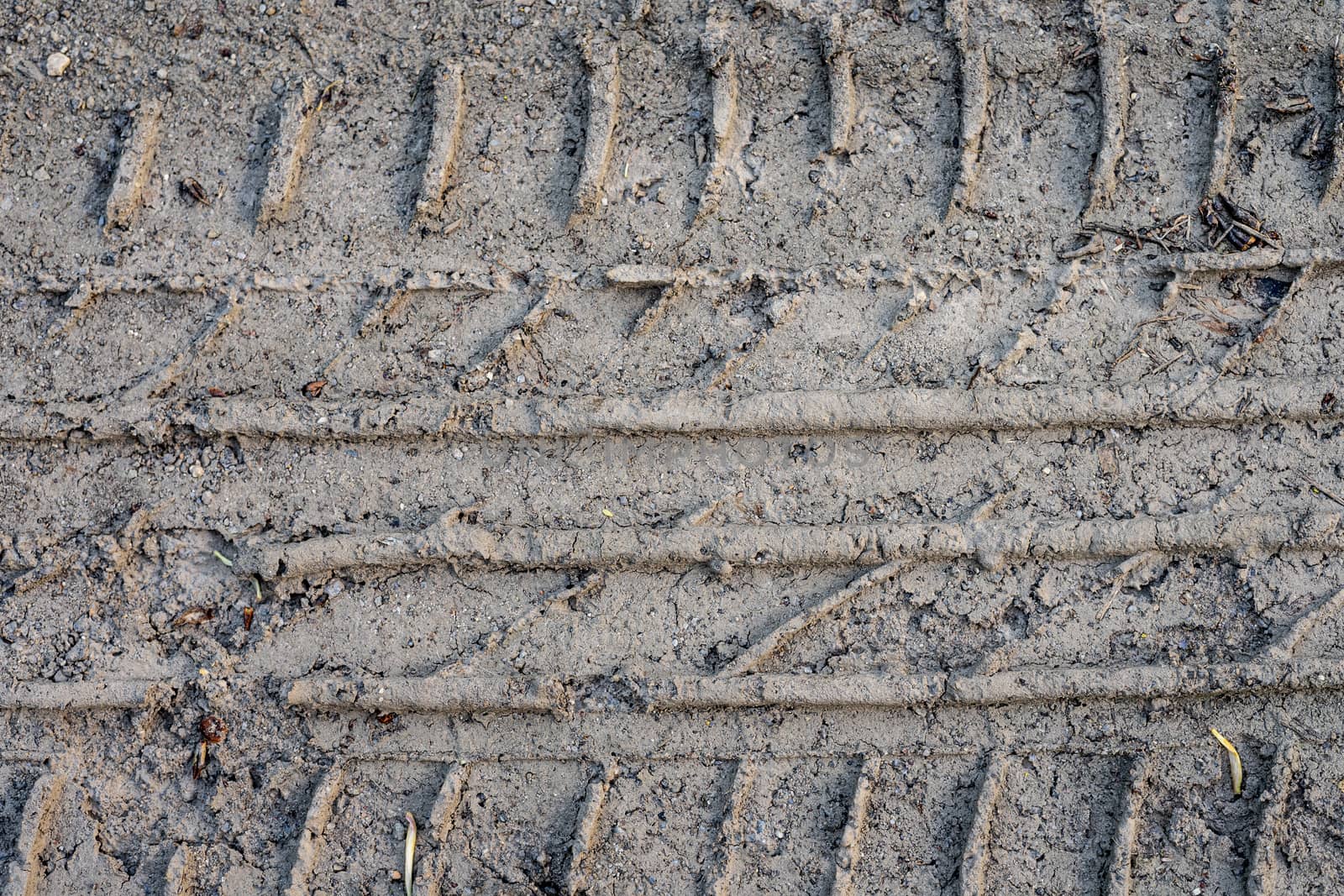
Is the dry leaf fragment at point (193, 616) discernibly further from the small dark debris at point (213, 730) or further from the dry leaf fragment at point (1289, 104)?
the dry leaf fragment at point (1289, 104)

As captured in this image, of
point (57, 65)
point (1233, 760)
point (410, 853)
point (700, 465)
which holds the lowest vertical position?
point (410, 853)

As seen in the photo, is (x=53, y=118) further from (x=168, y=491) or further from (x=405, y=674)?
(x=405, y=674)

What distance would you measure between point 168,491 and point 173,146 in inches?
35.8

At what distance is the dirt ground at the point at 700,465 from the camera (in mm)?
2283

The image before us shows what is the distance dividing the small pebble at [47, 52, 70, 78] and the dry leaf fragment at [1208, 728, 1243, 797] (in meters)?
3.31

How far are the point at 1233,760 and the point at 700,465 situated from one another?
138 cm

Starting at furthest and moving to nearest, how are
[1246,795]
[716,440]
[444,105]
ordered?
[444,105]
[716,440]
[1246,795]

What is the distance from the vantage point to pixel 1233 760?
7.39 feet

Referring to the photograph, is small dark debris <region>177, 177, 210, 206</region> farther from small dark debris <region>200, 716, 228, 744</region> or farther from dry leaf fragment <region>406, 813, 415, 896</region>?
dry leaf fragment <region>406, 813, 415, 896</region>

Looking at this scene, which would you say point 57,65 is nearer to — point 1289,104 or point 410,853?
point 410,853

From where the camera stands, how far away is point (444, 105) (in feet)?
8.41

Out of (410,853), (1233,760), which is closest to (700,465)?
(410,853)

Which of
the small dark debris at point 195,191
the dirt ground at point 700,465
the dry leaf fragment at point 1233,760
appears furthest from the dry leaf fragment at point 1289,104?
the small dark debris at point 195,191

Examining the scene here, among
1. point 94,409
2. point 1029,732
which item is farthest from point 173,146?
point 1029,732
